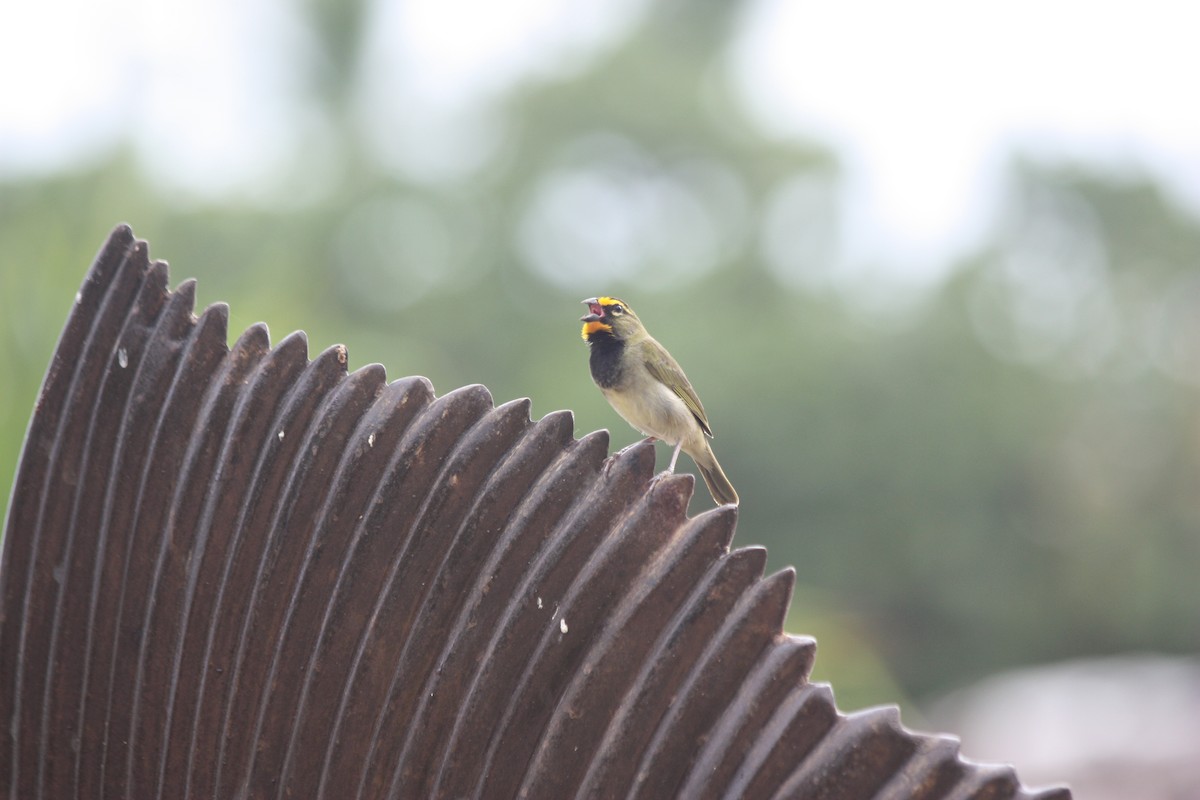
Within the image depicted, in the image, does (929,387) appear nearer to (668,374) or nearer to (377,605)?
(668,374)

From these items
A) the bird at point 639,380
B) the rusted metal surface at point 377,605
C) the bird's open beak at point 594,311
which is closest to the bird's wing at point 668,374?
the bird at point 639,380

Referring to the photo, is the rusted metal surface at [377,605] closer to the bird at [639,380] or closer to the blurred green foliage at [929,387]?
the bird at [639,380]

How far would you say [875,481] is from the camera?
27.0m

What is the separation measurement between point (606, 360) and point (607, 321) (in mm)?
166

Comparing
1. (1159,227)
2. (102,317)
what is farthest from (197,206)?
(102,317)

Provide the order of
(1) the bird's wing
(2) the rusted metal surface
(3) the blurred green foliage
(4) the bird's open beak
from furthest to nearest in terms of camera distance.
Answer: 1. (3) the blurred green foliage
2. (1) the bird's wing
3. (4) the bird's open beak
4. (2) the rusted metal surface

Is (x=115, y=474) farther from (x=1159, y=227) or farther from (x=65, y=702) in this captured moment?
(x=1159, y=227)

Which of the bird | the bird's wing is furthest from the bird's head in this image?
the bird's wing

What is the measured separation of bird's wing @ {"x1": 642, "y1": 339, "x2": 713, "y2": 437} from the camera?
595 cm

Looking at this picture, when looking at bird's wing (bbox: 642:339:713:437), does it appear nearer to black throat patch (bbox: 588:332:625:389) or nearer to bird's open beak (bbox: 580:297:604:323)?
black throat patch (bbox: 588:332:625:389)

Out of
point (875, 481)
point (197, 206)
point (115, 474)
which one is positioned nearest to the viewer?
point (115, 474)

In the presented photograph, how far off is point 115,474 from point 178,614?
289 millimetres

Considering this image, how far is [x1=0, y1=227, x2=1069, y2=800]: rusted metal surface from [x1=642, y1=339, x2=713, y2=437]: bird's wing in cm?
346

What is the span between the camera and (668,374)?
6.01 meters
